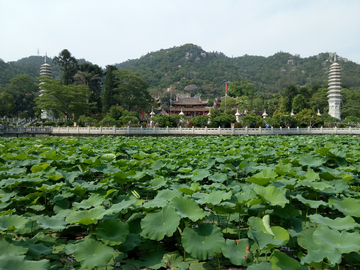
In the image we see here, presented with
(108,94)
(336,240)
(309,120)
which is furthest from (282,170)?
(108,94)

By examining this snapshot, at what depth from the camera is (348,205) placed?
2682 mm

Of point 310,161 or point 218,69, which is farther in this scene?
point 218,69

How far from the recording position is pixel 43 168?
4.04 m

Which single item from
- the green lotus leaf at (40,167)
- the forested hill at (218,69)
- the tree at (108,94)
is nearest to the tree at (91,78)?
the tree at (108,94)

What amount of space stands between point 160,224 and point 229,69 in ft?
453

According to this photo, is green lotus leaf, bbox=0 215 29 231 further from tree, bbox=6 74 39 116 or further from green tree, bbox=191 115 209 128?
tree, bbox=6 74 39 116

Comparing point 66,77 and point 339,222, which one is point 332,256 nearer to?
point 339,222

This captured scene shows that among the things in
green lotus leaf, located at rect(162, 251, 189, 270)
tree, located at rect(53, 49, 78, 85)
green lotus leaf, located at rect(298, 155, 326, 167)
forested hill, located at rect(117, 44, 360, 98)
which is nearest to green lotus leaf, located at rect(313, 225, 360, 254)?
green lotus leaf, located at rect(162, 251, 189, 270)

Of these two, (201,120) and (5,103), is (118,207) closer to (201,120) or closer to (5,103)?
(201,120)

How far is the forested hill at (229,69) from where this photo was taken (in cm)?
10676

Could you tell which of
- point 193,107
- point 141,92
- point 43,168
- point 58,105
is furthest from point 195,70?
point 43,168

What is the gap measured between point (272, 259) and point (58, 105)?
36.4 m

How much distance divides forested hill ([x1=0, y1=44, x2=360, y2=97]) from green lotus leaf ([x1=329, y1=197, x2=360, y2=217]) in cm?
9527

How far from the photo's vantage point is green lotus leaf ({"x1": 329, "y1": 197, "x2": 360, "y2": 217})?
2545mm
